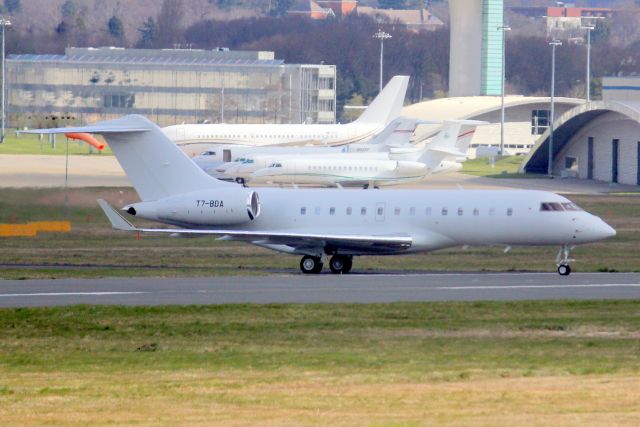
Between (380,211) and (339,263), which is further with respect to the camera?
(339,263)

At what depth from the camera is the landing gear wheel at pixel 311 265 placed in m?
36.0

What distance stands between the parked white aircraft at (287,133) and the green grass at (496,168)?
784cm

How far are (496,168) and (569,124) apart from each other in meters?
11.9

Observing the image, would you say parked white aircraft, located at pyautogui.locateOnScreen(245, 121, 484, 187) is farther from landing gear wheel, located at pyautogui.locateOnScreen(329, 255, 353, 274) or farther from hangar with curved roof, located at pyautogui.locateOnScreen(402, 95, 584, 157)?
hangar with curved roof, located at pyautogui.locateOnScreen(402, 95, 584, 157)

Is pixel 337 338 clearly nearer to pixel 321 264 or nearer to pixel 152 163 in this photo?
pixel 321 264

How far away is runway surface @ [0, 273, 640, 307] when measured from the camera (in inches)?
1127

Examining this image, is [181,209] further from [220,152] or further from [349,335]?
[220,152]

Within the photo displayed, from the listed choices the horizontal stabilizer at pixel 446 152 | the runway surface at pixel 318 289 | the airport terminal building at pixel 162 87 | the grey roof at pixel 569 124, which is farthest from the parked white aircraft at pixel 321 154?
the airport terminal building at pixel 162 87

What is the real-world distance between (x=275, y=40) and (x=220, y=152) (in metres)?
107

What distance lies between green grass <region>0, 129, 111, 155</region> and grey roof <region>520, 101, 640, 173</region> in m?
35.0

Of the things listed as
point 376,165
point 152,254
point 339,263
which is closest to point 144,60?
point 376,165

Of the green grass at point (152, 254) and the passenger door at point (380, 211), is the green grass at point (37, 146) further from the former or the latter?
the passenger door at point (380, 211)

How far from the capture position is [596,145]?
91.4 m

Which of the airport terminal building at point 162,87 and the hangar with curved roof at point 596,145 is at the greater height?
the airport terminal building at point 162,87
